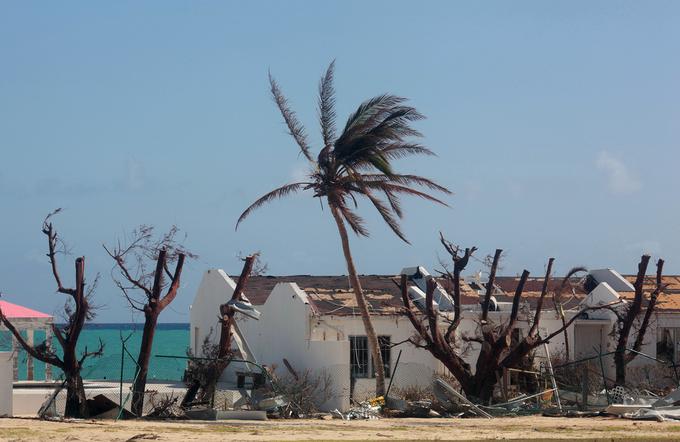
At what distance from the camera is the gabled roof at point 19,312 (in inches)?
1250

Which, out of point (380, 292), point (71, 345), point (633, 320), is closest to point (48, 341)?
point (71, 345)

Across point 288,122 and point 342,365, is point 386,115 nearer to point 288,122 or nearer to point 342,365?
point 288,122

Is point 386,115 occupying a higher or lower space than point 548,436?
higher

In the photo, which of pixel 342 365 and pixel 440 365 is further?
pixel 440 365

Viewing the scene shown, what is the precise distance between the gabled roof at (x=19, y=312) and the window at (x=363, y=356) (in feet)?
28.6

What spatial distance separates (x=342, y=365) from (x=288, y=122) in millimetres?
6775

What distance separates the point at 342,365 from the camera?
29188mm

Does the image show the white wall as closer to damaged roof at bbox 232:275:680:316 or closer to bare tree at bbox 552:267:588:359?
damaged roof at bbox 232:275:680:316

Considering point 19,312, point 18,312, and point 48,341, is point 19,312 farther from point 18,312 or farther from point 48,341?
point 48,341

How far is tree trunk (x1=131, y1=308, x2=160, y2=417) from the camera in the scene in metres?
25.9

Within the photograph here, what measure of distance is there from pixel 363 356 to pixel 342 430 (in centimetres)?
860

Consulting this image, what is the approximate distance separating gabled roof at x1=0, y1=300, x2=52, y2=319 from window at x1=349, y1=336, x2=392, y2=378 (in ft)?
28.6

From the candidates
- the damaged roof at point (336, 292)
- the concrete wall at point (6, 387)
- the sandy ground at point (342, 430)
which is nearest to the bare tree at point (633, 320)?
the sandy ground at point (342, 430)

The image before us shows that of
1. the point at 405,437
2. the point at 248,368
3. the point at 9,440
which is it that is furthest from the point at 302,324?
the point at 9,440
